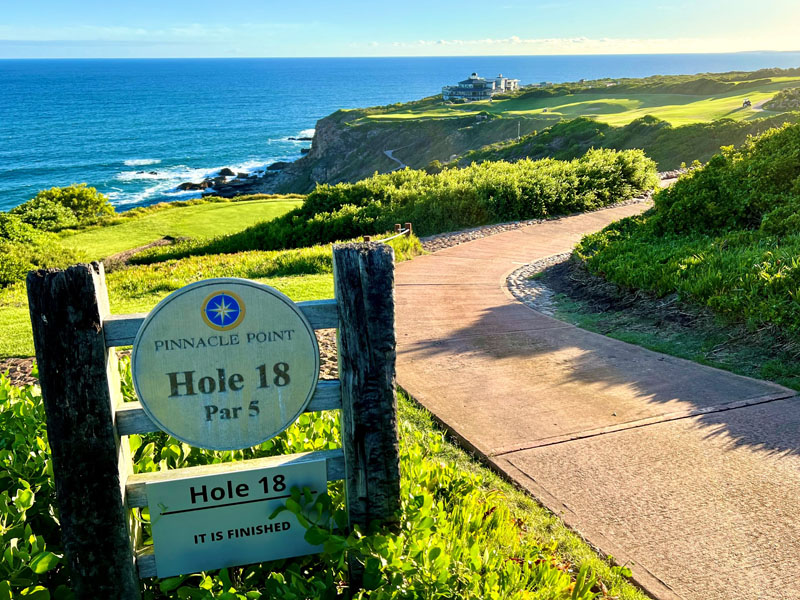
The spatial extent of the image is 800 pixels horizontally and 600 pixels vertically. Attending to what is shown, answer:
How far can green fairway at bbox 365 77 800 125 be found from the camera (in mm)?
41750

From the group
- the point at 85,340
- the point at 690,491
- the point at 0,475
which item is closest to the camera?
the point at 85,340

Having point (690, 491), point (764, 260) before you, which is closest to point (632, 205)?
point (764, 260)

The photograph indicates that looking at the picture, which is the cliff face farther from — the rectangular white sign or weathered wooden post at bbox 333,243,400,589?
the rectangular white sign

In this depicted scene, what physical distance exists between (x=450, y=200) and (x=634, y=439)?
11987mm

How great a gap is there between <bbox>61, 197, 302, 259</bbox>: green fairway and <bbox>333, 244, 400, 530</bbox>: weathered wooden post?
20150 mm

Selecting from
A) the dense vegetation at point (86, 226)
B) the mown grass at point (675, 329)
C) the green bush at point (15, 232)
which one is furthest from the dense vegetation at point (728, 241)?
the green bush at point (15, 232)

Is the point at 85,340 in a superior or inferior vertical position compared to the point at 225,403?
superior

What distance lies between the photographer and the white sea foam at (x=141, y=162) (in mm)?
81375

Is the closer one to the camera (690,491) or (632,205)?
(690,491)

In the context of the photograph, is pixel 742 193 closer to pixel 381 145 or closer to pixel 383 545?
pixel 383 545

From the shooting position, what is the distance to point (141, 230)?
2486 cm

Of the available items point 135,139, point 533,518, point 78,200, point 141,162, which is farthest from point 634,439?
point 135,139

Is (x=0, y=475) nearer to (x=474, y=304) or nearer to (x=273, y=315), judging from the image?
(x=273, y=315)

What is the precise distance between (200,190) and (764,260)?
65.7 metres
